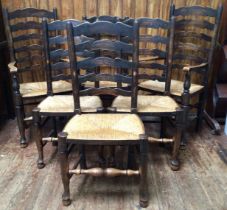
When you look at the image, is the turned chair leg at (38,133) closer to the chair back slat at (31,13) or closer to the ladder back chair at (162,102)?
the ladder back chair at (162,102)

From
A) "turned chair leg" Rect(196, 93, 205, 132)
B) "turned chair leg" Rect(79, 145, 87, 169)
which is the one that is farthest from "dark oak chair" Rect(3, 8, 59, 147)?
"turned chair leg" Rect(196, 93, 205, 132)

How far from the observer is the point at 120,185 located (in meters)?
1.90

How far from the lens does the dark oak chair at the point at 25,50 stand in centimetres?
221

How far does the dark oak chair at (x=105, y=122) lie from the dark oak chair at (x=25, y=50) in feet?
2.26

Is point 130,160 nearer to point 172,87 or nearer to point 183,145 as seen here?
point 183,145

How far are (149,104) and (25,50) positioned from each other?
4.28ft

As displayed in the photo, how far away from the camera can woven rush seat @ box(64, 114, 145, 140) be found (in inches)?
60.9

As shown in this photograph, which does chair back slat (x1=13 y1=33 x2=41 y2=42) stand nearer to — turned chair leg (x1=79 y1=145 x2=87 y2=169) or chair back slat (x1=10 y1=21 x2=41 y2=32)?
chair back slat (x1=10 y1=21 x2=41 y2=32)

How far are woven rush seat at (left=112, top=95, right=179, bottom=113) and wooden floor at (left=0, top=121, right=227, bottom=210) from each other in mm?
511

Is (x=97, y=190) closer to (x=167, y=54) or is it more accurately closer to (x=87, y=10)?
(x=167, y=54)

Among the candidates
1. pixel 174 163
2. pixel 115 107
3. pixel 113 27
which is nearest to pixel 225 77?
pixel 174 163

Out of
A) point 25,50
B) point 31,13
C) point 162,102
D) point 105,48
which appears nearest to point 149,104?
point 162,102

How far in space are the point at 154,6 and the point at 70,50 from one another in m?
1.30

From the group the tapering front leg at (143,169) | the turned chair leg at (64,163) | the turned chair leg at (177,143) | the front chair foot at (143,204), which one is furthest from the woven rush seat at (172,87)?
the turned chair leg at (64,163)
